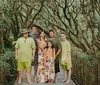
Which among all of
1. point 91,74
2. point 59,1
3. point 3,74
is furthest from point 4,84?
point 59,1

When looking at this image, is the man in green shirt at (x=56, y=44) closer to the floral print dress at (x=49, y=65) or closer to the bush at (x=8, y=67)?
the floral print dress at (x=49, y=65)

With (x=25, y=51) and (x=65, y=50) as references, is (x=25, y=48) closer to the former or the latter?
(x=25, y=51)

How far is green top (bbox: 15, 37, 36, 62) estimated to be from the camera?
38.0 ft

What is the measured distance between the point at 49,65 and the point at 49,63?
0.08 metres

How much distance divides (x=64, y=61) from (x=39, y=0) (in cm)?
478

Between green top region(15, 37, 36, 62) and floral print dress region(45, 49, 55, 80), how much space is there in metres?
0.70

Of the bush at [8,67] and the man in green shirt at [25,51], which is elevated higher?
the man in green shirt at [25,51]

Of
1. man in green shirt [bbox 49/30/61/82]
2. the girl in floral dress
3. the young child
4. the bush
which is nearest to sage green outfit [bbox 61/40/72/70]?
man in green shirt [bbox 49/30/61/82]

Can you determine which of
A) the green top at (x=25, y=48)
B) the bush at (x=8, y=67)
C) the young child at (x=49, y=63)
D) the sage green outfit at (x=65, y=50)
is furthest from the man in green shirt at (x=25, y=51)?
the bush at (x=8, y=67)

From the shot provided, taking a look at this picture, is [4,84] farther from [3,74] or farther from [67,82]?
[67,82]

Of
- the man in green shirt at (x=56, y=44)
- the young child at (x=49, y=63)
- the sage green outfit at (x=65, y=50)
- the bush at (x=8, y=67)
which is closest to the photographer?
the man in green shirt at (x=56, y=44)

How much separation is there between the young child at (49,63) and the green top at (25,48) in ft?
2.09

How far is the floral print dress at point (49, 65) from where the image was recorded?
1207cm

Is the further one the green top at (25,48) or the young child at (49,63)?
the young child at (49,63)
